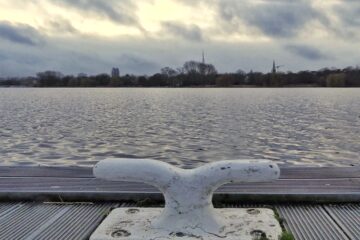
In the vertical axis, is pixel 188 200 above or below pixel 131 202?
above

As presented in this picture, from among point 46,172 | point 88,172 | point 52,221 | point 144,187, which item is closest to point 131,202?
point 144,187

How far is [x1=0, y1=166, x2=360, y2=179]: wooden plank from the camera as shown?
682cm

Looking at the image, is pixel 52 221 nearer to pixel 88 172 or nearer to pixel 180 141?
pixel 88 172

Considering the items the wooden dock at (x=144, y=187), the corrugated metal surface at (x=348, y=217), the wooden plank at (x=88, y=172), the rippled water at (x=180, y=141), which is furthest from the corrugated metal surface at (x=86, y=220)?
the rippled water at (x=180, y=141)

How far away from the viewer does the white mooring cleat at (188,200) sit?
4082mm

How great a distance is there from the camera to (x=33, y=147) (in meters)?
16.1

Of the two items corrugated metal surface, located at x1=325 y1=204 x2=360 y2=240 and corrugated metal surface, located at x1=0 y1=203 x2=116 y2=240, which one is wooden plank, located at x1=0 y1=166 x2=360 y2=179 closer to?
corrugated metal surface, located at x1=325 y1=204 x2=360 y2=240

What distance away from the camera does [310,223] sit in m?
4.57

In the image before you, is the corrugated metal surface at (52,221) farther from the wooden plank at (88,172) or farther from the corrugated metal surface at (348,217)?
the corrugated metal surface at (348,217)

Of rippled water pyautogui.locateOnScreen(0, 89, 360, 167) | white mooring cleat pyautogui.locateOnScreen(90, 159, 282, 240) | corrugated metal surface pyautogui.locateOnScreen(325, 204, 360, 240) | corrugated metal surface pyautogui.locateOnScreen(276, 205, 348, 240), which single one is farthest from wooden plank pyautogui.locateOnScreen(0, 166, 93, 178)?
rippled water pyautogui.locateOnScreen(0, 89, 360, 167)

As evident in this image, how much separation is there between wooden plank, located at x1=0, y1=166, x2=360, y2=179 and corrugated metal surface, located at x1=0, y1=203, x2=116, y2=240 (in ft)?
5.83

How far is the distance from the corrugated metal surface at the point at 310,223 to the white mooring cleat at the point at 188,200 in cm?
27

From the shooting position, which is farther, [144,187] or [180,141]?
[180,141]

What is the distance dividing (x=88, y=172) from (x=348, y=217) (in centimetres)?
397
